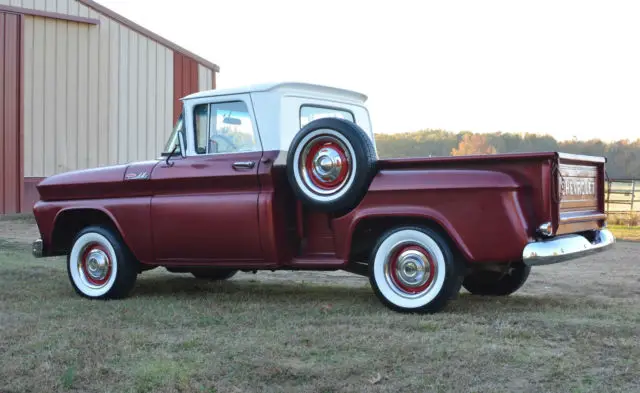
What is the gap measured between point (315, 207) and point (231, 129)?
47.6 inches

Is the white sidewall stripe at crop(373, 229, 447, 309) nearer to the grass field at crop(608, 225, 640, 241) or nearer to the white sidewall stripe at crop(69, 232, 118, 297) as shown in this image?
the white sidewall stripe at crop(69, 232, 118, 297)

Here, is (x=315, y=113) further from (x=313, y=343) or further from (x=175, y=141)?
(x=313, y=343)

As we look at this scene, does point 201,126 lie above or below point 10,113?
below

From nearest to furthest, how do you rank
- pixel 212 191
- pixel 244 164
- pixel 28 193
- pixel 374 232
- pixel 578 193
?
pixel 578 193 → pixel 374 232 → pixel 244 164 → pixel 212 191 → pixel 28 193

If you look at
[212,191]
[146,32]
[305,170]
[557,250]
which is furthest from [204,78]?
[557,250]

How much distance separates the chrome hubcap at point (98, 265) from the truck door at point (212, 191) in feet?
1.89

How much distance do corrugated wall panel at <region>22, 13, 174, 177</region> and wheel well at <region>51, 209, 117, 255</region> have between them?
10661mm

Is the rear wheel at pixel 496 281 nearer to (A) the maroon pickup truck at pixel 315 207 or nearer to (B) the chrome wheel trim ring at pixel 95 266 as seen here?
(A) the maroon pickup truck at pixel 315 207

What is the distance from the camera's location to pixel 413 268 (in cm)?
601

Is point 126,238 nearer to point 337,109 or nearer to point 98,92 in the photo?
point 337,109

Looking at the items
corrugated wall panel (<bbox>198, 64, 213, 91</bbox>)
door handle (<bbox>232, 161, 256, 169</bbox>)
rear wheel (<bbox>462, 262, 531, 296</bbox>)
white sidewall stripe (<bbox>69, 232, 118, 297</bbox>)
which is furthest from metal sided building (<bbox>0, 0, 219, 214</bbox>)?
rear wheel (<bbox>462, 262, 531, 296</bbox>)

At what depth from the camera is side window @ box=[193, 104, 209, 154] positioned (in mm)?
7004

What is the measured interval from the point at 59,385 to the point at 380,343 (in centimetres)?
191

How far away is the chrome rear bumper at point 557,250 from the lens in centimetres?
556
